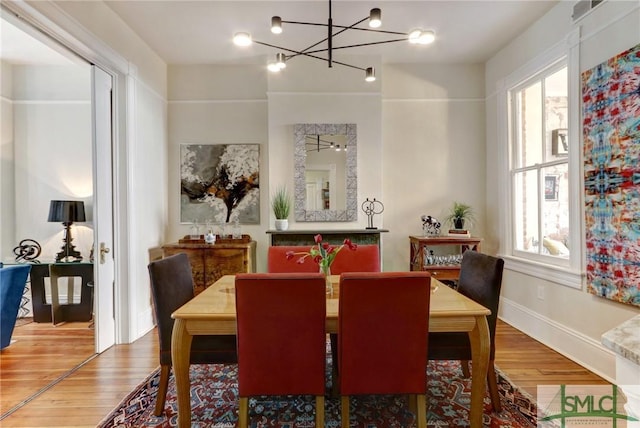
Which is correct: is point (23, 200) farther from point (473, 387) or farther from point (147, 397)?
point (473, 387)

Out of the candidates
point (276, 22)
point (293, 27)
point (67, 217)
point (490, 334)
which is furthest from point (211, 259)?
point (490, 334)

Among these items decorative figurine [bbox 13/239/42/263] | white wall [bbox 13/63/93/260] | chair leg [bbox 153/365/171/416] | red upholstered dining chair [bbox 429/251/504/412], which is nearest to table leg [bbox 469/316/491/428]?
red upholstered dining chair [bbox 429/251/504/412]

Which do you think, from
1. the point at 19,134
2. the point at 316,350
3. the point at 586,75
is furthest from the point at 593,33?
the point at 19,134

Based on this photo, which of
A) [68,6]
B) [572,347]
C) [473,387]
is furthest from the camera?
[572,347]

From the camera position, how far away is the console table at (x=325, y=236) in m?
3.80

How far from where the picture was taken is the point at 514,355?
2859 mm

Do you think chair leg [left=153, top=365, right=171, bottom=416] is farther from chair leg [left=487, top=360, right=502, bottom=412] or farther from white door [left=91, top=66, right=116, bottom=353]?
chair leg [left=487, top=360, right=502, bottom=412]

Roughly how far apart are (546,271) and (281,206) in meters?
2.77

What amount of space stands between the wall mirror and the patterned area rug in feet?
6.99

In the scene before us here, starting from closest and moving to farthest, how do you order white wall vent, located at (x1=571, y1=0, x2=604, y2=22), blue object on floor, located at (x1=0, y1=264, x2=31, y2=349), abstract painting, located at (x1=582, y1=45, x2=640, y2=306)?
abstract painting, located at (x1=582, y1=45, x2=640, y2=306)
white wall vent, located at (x1=571, y1=0, x2=604, y2=22)
blue object on floor, located at (x1=0, y1=264, x2=31, y2=349)

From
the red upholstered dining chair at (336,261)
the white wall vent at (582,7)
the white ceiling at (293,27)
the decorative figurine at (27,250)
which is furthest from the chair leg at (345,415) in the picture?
the decorative figurine at (27,250)

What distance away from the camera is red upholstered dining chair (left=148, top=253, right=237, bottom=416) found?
1905 millimetres

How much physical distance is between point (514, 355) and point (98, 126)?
4157 mm

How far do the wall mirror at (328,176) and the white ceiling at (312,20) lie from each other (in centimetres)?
98
